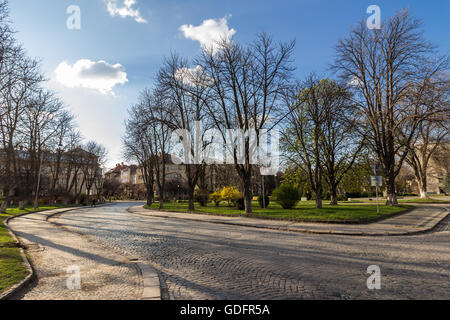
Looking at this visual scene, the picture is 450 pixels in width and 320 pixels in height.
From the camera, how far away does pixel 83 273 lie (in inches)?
228

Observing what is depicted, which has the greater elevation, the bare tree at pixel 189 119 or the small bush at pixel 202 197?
the bare tree at pixel 189 119

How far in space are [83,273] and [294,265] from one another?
4751mm

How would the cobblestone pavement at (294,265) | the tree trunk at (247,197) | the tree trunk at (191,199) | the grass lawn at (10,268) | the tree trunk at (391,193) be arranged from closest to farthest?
the cobblestone pavement at (294,265), the grass lawn at (10,268), the tree trunk at (247,197), the tree trunk at (391,193), the tree trunk at (191,199)

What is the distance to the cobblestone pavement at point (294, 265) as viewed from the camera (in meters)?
4.44

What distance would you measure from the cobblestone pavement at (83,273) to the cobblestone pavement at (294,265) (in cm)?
61

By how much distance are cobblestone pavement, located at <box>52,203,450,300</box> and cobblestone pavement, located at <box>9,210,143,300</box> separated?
0.61 metres

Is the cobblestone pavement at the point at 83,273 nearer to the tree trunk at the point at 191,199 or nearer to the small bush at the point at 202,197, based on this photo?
the tree trunk at the point at 191,199

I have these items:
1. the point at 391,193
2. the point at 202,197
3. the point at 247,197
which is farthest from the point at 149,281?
the point at 202,197

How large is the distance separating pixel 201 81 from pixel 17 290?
1967 cm

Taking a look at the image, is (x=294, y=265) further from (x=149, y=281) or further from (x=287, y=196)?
(x=287, y=196)

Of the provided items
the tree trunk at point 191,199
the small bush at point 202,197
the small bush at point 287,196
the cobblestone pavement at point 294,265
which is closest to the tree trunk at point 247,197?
the small bush at point 287,196

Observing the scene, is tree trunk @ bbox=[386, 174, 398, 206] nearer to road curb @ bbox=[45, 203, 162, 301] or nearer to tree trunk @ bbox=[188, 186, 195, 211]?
tree trunk @ bbox=[188, 186, 195, 211]

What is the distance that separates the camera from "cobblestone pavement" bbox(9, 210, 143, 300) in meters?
4.50

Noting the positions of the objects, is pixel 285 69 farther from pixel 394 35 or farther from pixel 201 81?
pixel 394 35
